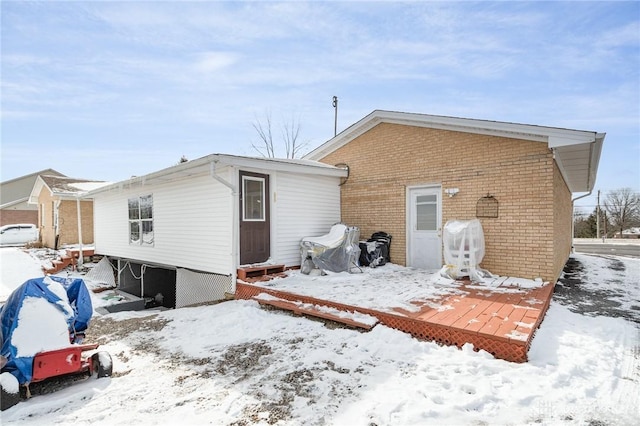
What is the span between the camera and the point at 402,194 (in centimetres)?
800

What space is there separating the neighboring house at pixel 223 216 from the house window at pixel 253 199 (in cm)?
2

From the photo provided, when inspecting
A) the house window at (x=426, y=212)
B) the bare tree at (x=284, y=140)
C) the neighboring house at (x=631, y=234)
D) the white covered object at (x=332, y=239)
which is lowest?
the neighboring house at (x=631, y=234)

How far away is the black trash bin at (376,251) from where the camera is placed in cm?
779

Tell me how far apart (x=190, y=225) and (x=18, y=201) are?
27378mm

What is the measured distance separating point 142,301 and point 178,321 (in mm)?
4830

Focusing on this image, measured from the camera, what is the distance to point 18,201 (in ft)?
83.0

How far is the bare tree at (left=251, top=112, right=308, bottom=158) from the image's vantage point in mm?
24516

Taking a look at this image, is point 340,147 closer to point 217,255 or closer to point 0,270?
point 217,255

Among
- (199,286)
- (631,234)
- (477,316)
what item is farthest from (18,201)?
(631,234)

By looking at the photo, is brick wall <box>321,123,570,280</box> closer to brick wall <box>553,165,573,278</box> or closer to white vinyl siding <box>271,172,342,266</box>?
brick wall <box>553,165,573,278</box>

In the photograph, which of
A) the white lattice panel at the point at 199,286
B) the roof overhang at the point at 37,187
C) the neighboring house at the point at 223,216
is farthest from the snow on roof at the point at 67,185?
the white lattice panel at the point at 199,286

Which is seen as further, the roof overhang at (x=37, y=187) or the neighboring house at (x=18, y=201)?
the neighboring house at (x=18, y=201)

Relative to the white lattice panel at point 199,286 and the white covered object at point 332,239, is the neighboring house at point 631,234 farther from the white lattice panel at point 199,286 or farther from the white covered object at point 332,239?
the white lattice panel at point 199,286

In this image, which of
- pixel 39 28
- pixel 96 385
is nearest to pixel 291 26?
pixel 39 28
